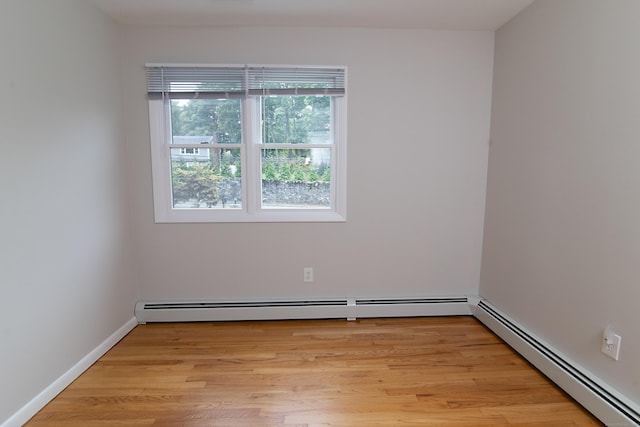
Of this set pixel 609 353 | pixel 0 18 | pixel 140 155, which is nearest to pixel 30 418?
pixel 140 155

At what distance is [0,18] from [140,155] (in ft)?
3.85

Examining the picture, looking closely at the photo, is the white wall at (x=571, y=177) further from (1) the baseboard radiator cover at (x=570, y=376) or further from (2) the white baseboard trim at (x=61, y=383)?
(2) the white baseboard trim at (x=61, y=383)

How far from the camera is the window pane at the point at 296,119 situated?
105 inches

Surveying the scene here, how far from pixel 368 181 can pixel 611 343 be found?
1.80 meters

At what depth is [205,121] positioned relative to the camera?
267 centimetres

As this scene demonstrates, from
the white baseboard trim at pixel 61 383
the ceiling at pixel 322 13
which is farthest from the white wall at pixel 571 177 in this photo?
the white baseboard trim at pixel 61 383

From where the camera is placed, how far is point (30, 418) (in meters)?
1.67

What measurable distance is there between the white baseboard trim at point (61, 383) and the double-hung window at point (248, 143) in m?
0.96

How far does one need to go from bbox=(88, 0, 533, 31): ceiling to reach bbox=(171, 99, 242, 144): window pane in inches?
23.3

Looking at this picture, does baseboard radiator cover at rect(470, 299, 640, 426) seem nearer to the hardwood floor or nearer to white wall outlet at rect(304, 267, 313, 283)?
the hardwood floor

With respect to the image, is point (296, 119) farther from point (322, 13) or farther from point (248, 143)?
point (322, 13)

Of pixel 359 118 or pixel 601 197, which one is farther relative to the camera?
pixel 359 118

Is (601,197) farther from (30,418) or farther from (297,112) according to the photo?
(30,418)

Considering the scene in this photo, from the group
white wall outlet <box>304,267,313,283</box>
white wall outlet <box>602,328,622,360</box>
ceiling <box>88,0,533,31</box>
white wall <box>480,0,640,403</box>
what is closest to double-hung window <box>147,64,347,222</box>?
ceiling <box>88,0,533,31</box>
